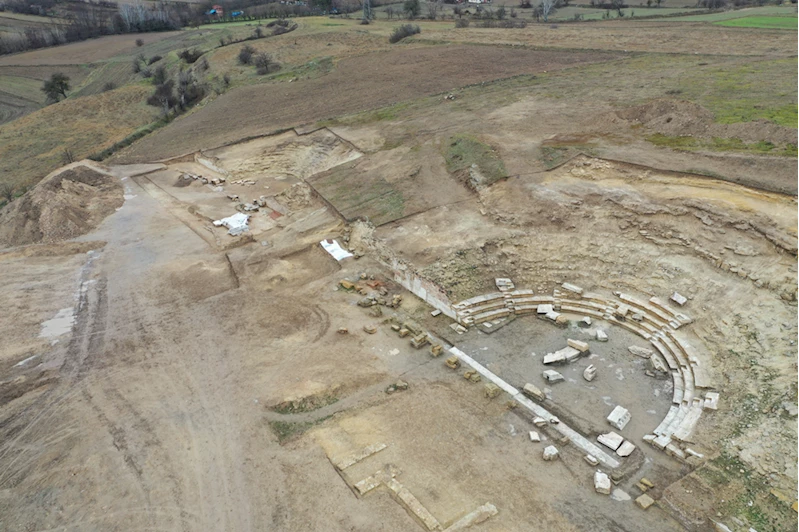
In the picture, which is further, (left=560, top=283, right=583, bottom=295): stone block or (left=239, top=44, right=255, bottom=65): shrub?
(left=239, top=44, right=255, bottom=65): shrub

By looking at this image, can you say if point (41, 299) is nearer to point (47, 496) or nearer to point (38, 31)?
point (47, 496)

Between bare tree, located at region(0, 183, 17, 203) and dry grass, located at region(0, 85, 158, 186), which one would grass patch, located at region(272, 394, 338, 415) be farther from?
dry grass, located at region(0, 85, 158, 186)

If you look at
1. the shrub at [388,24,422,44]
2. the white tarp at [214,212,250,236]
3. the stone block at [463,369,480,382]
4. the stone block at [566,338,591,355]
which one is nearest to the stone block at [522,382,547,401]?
the stone block at [463,369,480,382]

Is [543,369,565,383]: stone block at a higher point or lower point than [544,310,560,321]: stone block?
lower

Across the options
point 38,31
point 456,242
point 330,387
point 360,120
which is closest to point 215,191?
point 360,120

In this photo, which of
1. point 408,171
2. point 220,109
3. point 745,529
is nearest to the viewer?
point 745,529

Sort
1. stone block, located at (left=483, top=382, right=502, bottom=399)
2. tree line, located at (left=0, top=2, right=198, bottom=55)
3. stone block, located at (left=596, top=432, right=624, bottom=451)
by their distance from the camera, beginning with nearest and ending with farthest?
stone block, located at (left=596, top=432, right=624, bottom=451) < stone block, located at (left=483, top=382, right=502, bottom=399) < tree line, located at (left=0, top=2, right=198, bottom=55)

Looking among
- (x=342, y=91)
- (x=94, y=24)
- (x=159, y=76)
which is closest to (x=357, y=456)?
(x=342, y=91)

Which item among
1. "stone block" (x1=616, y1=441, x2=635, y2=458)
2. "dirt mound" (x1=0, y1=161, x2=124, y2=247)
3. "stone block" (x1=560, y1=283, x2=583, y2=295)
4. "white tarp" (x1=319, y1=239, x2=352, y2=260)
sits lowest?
"stone block" (x1=616, y1=441, x2=635, y2=458)
